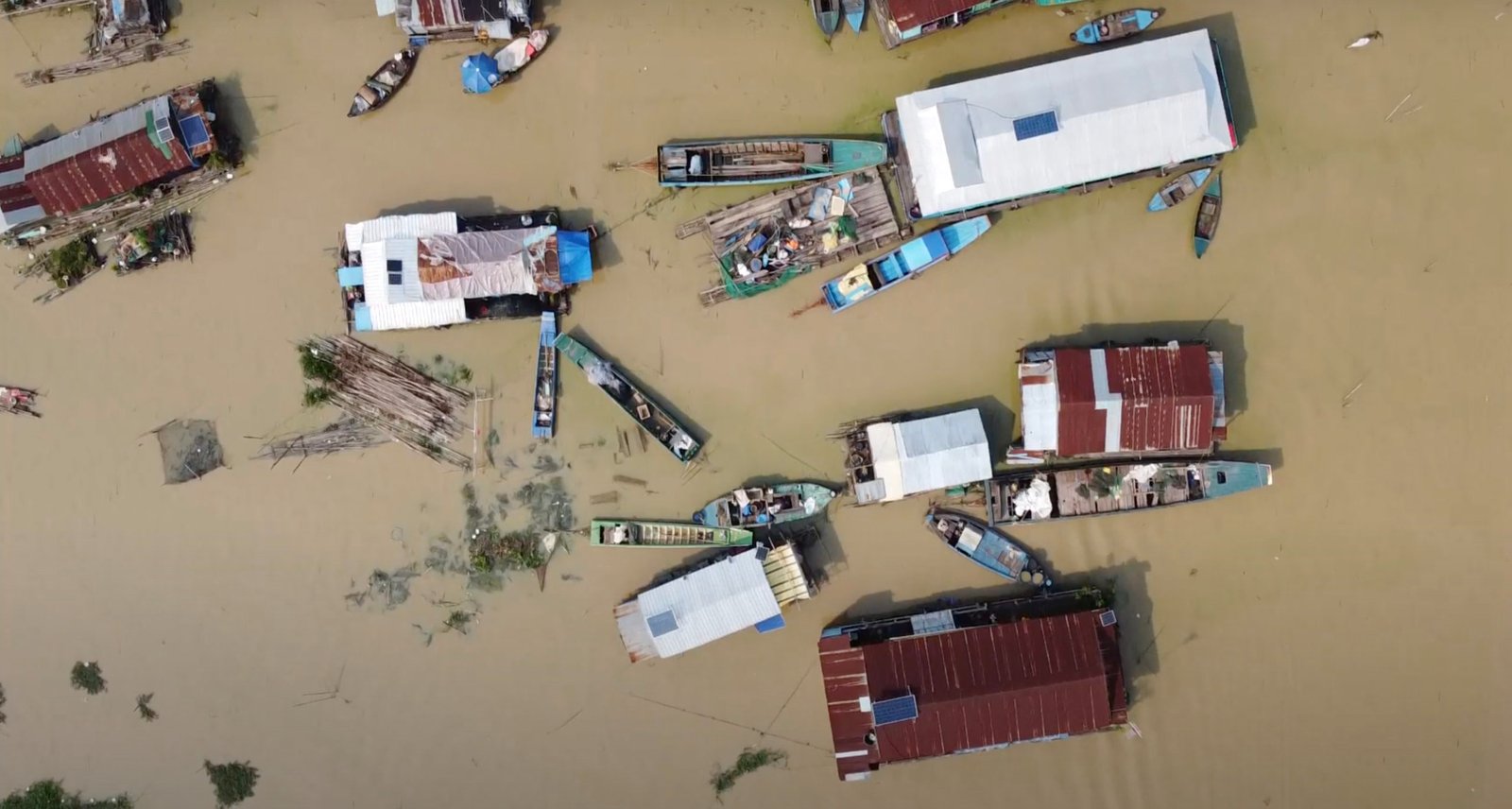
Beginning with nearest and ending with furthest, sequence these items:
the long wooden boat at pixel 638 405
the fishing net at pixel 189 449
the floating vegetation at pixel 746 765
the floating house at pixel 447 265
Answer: the floating house at pixel 447 265 < the long wooden boat at pixel 638 405 < the floating vegetation at pixel 746 765 < the fishing net at pixel 189 449

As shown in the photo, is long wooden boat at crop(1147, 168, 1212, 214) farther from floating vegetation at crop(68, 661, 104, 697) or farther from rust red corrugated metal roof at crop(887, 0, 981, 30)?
floating vegetation at crop(68, 661, 104, 697)

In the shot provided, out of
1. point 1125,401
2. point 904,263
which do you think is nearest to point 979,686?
point 1125,401

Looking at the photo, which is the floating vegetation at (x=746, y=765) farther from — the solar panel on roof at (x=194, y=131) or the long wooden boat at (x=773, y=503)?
the solar panel on roof at (x=194, y=131)

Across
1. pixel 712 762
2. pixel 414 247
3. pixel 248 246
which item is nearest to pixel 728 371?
pixel 414 247

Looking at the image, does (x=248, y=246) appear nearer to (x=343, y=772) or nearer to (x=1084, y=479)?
(x=343, y=772)

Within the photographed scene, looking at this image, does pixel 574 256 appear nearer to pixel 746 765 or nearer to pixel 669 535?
pixel 669 535

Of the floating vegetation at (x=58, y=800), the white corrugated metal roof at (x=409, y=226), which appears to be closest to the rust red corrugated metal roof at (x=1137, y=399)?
the white corrugated metal roof at (x=409, y=226)
